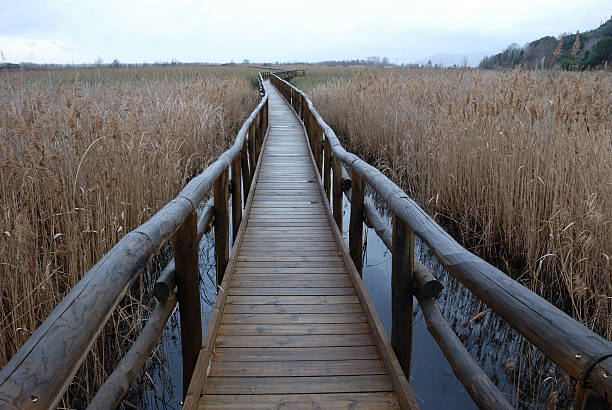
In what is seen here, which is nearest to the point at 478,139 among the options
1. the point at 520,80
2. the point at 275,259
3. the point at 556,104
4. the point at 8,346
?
the point at 556,104

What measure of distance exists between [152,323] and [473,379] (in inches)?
53.8

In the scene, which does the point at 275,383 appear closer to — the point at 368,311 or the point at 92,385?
the point at 368,311

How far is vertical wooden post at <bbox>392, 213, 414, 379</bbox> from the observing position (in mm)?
2137

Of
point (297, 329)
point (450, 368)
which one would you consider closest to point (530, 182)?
point (450, 368)

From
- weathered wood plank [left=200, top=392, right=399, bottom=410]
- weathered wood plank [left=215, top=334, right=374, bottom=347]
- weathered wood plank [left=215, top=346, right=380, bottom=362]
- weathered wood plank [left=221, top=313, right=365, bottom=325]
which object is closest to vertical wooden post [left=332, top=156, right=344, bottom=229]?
weathered wood plank [left=221, top=313, right=365, bottom=325]

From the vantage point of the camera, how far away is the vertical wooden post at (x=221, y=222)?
3451 millimetres

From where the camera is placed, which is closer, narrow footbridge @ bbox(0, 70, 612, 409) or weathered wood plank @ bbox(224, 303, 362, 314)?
narrow footbridge @ bbox(0, 70, 612, 409)

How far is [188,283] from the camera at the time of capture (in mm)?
2221

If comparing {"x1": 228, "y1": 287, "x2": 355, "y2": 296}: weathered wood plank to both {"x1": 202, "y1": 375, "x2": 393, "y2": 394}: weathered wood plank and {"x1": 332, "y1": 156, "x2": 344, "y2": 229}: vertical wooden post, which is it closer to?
{"x1": 202, "y1": 375, "x2": 393, "y2": 394}: weathered wood plank

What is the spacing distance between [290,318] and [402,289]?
939mm

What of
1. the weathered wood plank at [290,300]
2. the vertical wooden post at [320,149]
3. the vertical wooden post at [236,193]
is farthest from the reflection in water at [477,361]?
the vertical wooden post at [320,149]

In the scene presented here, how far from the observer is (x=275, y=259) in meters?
3.86

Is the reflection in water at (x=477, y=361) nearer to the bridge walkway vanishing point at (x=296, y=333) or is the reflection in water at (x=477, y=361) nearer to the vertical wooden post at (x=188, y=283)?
the bridge walkway vanishing point at (x=296, y=333)

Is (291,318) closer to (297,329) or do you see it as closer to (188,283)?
(297,329)
